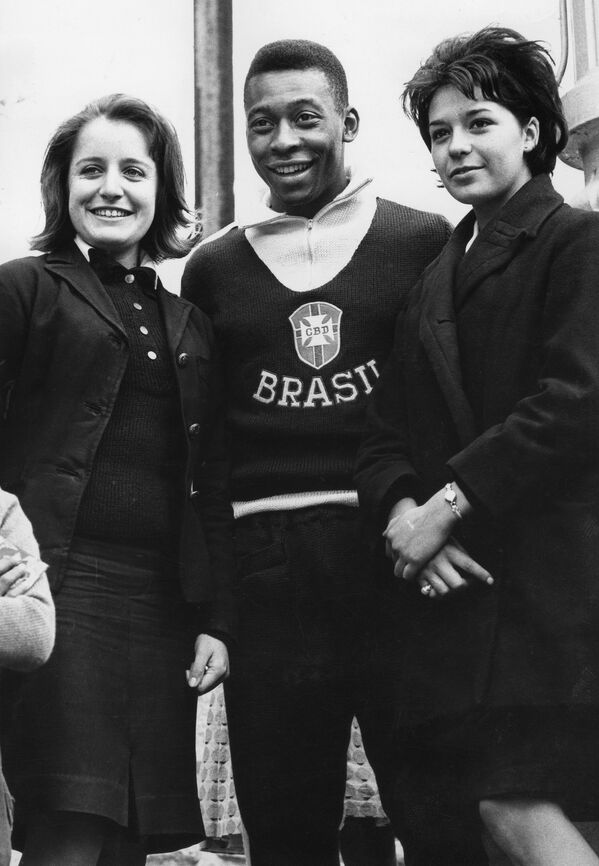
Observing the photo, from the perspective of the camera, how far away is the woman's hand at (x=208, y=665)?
167cm

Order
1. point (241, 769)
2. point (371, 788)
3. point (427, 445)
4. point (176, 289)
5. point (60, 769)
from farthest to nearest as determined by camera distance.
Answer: point (176, 289) < point (371, 788) < point (241, 769) < point (427, 445) < point (60, 769)

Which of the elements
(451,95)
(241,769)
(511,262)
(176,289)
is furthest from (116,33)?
(241,769)

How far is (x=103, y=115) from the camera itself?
6.03 ft

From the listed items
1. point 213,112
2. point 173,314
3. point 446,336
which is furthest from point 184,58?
point 446,336

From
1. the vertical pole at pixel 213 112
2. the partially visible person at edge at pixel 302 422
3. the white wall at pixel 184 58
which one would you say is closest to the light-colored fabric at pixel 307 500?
the partially visible person at edge at pixel 302 422

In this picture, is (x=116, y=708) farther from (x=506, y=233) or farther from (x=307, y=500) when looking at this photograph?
(x=506, y=233)

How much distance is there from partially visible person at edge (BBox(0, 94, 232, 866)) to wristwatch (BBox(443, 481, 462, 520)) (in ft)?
1.30

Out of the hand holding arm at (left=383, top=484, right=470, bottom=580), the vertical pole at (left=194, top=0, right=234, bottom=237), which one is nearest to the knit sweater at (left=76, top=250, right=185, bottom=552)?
the hand holding arm at (left=383, top=484, right=470, bottom=580)

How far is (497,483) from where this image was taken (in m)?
1.46

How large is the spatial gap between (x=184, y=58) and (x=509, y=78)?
1.13 m

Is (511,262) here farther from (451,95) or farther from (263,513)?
(263,513)

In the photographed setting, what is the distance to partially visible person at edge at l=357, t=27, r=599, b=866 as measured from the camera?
55.6 inches

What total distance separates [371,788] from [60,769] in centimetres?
58

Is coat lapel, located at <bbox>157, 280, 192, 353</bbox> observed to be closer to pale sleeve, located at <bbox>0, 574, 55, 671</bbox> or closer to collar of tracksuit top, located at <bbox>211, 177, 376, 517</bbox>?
collar of tracksuit top, located at <bbox>211, 177, 376, 517</bbox>
